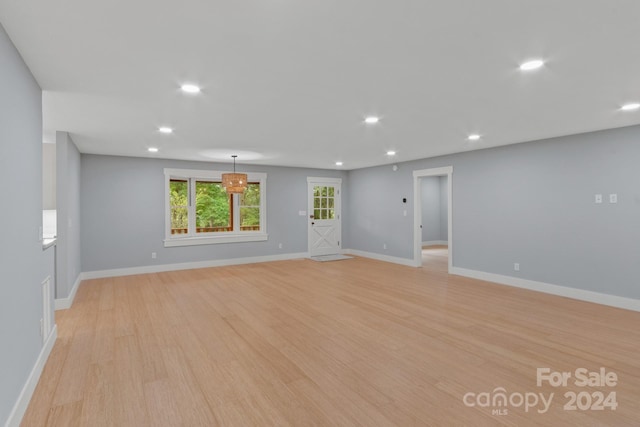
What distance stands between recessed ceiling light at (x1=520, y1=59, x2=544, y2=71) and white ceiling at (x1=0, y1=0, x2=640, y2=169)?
0.20 feet

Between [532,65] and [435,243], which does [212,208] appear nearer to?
[532,65]

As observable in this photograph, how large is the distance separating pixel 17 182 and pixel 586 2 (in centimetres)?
348

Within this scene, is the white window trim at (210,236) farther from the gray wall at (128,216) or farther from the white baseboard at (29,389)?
the white baseboard at (29,389)

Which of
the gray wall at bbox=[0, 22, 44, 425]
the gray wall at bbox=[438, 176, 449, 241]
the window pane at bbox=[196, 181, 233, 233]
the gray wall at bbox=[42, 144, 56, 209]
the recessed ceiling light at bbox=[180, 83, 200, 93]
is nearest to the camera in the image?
the gray wall at bbox=[0, 22, 44, 425]

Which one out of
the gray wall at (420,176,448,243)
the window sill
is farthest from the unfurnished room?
the gray wall at (420,176,448,243)

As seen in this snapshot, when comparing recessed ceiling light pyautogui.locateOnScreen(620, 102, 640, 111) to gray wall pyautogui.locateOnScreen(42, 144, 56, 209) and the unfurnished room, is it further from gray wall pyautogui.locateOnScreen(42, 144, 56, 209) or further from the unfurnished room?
gray wall pyautogui.locateOnScreen(42, 144, 56, 209)

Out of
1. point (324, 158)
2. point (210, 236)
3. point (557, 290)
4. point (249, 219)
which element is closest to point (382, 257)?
point (324, 158)

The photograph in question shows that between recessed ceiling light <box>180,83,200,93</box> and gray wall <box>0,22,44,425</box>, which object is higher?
recessed ceiling light <box>180,83,200,93</box>

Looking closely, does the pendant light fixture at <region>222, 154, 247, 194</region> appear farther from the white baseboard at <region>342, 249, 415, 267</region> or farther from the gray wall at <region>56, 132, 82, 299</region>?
the white baseboard at <region>342, 249, 415, 267</region>

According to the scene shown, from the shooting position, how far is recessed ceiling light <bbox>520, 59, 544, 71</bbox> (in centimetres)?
236

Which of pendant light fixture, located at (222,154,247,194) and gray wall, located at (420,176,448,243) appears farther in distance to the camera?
gray wall, located at (420,176,448,243)

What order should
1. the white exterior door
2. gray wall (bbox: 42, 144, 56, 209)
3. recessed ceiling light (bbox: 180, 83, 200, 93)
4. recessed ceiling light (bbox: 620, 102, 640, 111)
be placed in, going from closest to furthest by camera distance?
recessed ceiling light (bbox: 180, 83, 200, 93) < recessed ceiling light (bbox: 620, 102, 640, 111) < gray wall (bbox: 42, 144, 56, 209) < the white exterior door

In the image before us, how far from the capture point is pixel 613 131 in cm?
441

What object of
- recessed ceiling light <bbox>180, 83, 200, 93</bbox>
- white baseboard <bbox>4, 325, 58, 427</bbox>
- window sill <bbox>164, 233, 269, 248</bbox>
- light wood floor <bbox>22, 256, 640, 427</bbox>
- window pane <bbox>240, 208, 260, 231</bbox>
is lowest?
light wood floor <bbox>22, 256, 640, 427</bbox>
